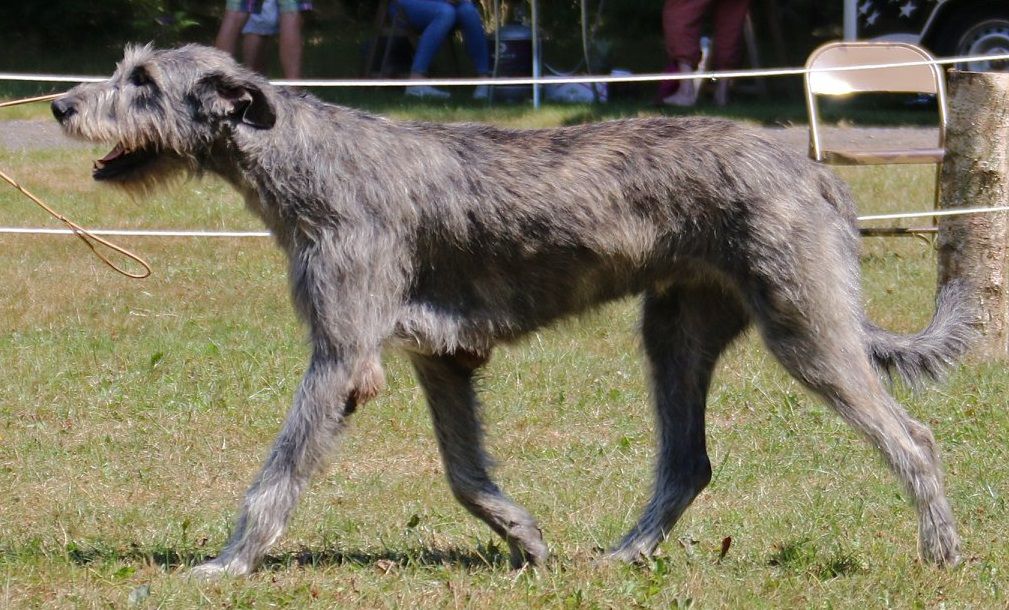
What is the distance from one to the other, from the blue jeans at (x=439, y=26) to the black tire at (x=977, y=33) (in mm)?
5169

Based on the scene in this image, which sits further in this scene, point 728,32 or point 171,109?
point 728,32

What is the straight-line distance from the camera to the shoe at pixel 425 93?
654 inches

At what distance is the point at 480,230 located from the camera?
520cm

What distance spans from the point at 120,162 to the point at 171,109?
34 cm

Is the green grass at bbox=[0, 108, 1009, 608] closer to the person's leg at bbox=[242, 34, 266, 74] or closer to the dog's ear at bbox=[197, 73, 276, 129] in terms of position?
the dog's ear at bbox=[197, 73, 276, 129]

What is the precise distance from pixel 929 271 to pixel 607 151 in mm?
5669

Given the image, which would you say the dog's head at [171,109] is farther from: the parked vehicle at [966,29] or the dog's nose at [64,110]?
the parked vehicle at [966,29]

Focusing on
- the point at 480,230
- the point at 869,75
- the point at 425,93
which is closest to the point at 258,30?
the point at 425,93

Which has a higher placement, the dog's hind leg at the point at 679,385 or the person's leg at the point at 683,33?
the person's leg at the point at 683,33

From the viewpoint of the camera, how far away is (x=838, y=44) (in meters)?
11.0

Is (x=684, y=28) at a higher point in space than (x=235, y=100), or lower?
lower

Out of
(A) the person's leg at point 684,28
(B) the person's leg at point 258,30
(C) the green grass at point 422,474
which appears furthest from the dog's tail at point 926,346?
(B) the person's leg at point 258,30

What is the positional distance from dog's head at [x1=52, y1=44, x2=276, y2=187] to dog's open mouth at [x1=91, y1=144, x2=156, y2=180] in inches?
0.4

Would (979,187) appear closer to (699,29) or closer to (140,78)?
(140,78)
